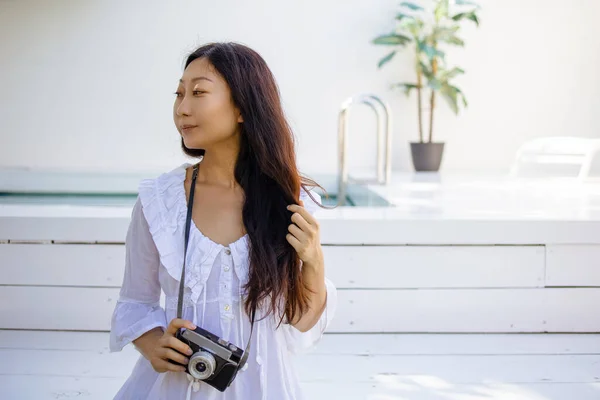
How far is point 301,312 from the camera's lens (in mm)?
1280

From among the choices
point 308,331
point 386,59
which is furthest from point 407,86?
point 308,331

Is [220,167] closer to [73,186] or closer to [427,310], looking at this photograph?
[427,310]

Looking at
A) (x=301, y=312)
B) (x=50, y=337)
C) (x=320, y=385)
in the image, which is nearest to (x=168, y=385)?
(x=301, y=312)

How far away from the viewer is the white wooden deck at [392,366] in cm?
203

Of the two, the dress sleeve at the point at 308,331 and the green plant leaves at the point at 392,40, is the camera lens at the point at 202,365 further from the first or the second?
the green plant leaves at the point at 392,40

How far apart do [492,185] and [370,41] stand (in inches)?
89.6

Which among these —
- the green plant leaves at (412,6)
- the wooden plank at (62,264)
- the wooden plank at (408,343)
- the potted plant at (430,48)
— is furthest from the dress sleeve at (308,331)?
the green plant leaves at (412,6)

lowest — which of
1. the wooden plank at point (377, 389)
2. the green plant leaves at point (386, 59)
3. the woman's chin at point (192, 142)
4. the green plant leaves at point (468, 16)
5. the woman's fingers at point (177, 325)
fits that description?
the wooden plank at point (377, 389)

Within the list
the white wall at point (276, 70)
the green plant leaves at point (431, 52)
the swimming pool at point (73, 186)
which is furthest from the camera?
the white wall at point (276, 70)

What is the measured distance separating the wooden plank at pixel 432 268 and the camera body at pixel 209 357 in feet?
4.56

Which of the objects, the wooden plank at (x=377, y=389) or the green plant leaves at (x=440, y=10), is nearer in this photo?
the wooden plank at (x=377, y=389)

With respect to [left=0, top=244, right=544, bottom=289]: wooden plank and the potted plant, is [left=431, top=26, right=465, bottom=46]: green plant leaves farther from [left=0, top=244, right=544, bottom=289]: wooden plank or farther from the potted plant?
[left=0, top=244, right=544, bottom=289]: wooden plank

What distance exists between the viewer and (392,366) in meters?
2.23

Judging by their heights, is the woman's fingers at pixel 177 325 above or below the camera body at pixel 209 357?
above
